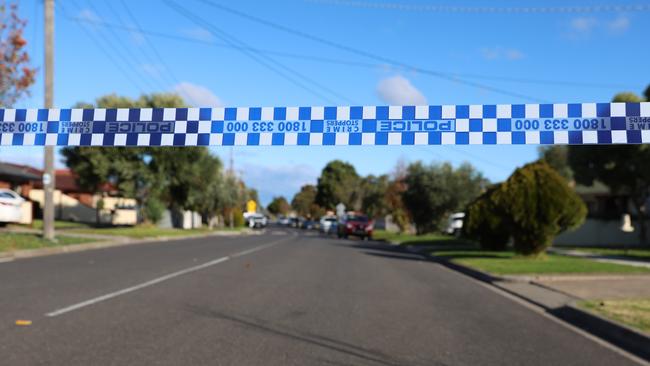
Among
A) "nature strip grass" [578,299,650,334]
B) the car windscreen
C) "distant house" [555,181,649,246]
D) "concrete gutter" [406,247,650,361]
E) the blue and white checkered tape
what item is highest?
the blue and white checkered tape

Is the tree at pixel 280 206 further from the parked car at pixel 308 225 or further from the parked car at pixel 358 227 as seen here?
the parked car at pixel 358 227

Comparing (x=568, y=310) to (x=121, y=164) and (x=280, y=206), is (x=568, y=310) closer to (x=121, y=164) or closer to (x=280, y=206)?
(x=121, y=164)

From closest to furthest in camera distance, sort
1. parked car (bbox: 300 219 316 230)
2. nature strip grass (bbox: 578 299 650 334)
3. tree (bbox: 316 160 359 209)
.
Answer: nature strip grass (bbox: 578 299 650 334)
parked car (bbox: 300 219 316 230)
tree (bbox: 316 160 359 209)

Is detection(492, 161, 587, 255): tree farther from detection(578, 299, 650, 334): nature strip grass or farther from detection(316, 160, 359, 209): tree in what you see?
detection(316, 160, 359, 209): tree

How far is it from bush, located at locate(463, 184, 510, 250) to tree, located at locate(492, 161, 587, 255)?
48.6 inches

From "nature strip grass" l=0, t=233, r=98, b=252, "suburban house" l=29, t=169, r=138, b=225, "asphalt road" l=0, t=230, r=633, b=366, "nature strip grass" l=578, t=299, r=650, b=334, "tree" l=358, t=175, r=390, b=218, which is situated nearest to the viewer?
"asphalt road" l=0, t=230, r=633, b=366

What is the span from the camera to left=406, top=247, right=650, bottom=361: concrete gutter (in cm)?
715

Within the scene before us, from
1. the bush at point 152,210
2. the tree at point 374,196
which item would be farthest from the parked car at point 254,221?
the bush at point 152,210

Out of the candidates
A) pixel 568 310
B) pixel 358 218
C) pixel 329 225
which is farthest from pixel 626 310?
pixel 329 225

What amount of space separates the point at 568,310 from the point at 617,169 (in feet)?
77.7

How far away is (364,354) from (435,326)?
6.75 feet

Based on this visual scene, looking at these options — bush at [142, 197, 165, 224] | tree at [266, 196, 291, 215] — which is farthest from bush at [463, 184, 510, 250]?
tree at [266, 196, 291, 215]

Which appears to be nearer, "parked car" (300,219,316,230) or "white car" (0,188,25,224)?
"white car" (0,188,25,224)

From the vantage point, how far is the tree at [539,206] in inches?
722
